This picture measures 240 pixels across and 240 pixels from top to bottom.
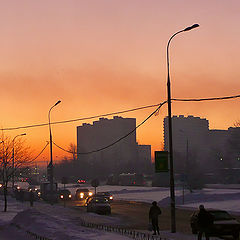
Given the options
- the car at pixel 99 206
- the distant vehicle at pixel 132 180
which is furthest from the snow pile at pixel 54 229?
the distant vehicle at pixel 132 180

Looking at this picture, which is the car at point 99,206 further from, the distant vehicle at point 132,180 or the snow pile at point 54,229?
the distant vehicle at point 132,180

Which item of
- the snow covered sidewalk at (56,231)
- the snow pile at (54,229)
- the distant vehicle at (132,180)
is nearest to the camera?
the snow pile at (54,229)

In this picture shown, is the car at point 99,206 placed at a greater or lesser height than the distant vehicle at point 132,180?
lesser

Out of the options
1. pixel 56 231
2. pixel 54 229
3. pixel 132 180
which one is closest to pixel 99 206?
pixel 54 229

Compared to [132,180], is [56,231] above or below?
below

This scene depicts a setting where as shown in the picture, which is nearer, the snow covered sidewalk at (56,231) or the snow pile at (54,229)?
the snow pile at (54,229)

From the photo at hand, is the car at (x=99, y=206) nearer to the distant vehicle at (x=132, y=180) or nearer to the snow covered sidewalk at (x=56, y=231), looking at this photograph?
the snow covered sidewalk at (x=56, y=231)

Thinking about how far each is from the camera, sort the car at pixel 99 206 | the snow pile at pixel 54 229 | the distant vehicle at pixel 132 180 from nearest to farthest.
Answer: the snow pile at pixel 54 229, the car at pixel 99 206, the distant vehicle at pixel 132 180

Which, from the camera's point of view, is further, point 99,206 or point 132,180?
point 132,180

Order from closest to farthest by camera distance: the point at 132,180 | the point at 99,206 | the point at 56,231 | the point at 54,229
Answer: the point at 56,231 → the point at 54,229 → the point at 99,206 → the point at 132,180

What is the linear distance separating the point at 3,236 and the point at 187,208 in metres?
23.0

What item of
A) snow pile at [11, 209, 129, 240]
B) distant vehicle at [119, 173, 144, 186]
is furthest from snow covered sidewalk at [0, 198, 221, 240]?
distant vehicle at [119, 173, 144, 186]

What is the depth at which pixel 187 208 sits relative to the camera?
44625mm

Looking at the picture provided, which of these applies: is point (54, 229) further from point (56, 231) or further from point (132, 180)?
point (132, 180)
